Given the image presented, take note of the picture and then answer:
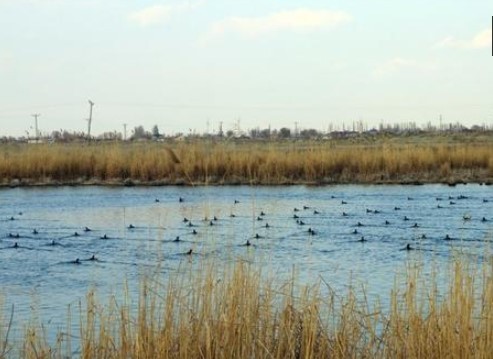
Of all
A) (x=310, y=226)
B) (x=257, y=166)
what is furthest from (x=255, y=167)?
(x=310, y=226)

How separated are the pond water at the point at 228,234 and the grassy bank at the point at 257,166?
5.05 ft

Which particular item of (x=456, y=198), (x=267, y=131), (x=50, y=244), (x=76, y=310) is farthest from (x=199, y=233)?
(x=267, y=131)

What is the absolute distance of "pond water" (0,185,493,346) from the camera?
10.7 metres

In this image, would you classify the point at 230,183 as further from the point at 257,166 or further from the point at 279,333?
the point at 279,333

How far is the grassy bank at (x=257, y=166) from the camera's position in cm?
2884

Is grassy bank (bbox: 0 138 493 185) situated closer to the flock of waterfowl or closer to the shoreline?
the shoreline

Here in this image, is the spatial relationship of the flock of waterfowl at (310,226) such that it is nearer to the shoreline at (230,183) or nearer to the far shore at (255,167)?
the shoreline at (230,183)

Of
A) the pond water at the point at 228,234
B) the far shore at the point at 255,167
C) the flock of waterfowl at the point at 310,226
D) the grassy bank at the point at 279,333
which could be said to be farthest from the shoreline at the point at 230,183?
the grassy bank at the point at 279,333

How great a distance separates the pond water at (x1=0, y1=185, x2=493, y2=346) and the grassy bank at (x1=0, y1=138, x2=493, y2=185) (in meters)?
1.54

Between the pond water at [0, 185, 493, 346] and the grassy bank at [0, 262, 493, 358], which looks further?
the pond water at [0, 185, 493, 346]

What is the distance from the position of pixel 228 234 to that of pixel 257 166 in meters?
14.3

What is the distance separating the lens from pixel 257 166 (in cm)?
2903

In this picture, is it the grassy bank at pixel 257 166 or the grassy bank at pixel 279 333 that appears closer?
the grassy bank at pixel 279 333

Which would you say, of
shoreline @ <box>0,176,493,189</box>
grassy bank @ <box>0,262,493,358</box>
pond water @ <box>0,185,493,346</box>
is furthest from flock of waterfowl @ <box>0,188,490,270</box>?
grassy bank @ <box>0,262,493,358</box>
